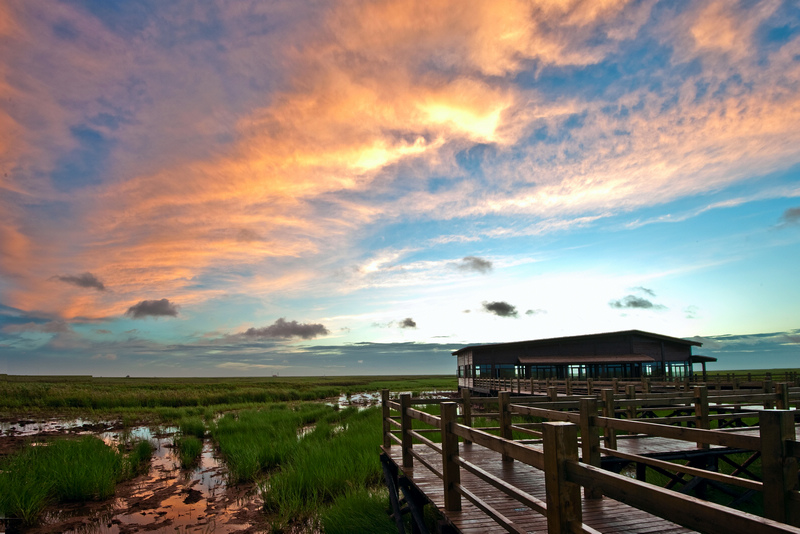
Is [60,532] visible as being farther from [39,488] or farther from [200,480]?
[200,480]

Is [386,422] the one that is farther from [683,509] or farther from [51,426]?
[51,426]

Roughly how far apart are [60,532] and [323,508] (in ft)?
18.9

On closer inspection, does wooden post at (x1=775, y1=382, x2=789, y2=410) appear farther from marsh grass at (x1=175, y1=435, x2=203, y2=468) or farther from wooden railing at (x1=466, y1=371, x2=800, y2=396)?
marsh grass at (x1=175, y1=435, x2=203, y2=468)

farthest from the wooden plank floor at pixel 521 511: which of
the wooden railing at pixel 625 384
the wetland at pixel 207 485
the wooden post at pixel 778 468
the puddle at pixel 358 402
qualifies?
the puddle at pixel 358 402

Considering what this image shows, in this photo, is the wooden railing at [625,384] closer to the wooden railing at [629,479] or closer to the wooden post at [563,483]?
the wooden railing at [629,479]

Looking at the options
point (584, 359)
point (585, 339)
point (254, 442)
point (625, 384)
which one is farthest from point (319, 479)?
point (585, 339)

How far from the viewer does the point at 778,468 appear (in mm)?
4020

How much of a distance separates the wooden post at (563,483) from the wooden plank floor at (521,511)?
69.1 inches

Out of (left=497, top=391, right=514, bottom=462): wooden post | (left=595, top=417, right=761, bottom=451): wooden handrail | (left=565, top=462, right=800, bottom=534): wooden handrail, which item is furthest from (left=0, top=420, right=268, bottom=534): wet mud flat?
(left=565, top=462, right=800, bottom=534): wooden handrail

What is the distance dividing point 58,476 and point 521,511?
12.7 meters

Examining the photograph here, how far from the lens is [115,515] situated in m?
11.5

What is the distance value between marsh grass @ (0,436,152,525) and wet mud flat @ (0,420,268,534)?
296 millimetres

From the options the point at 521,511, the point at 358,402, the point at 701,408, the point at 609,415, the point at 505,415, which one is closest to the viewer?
the point at 521,511

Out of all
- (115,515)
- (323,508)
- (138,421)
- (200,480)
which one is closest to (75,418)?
(138,421)
